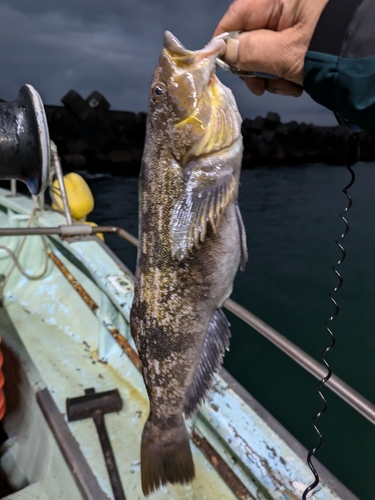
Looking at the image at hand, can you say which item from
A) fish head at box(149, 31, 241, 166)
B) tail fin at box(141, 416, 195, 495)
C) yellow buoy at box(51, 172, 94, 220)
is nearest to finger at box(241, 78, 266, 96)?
fish head at box(149, 31, 241, 166)

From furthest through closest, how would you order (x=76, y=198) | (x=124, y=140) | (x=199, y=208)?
(x=124, y=140), (x=76, y=198), (x=199, y=208)

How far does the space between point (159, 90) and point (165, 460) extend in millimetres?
1485

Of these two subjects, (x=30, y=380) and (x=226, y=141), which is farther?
(x=30, y=380)

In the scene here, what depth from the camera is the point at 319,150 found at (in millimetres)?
49375

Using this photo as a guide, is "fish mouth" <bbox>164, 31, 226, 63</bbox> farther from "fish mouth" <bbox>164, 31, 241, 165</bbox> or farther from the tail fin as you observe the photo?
the tail fin

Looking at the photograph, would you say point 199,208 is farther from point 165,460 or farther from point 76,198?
point 76,198

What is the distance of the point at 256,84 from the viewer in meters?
1.68

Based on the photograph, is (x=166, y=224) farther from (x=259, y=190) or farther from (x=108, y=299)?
(x=259, y=190)

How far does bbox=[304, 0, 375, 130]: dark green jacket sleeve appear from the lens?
1.11 metres

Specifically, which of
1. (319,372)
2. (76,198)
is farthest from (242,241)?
(76,198)

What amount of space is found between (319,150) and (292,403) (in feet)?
160

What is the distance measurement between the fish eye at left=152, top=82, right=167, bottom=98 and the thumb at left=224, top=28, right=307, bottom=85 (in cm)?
31

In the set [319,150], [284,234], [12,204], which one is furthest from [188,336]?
[319,150]

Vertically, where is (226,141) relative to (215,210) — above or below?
above
